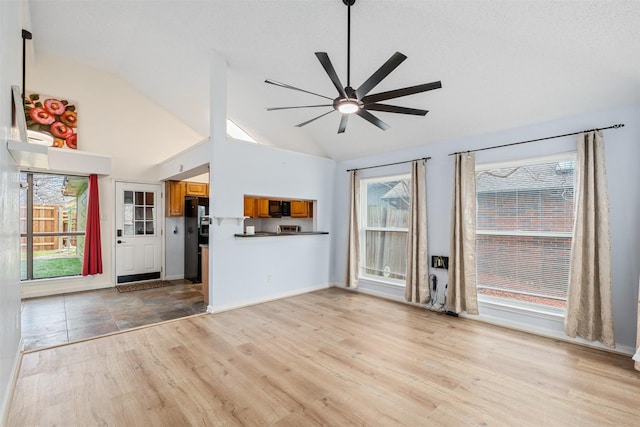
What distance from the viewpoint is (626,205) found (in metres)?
3.03

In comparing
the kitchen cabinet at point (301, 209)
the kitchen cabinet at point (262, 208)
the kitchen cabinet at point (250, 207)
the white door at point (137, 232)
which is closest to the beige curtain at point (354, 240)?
the kitchen cabinet at point (301, 209)

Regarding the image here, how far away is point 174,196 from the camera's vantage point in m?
6.44

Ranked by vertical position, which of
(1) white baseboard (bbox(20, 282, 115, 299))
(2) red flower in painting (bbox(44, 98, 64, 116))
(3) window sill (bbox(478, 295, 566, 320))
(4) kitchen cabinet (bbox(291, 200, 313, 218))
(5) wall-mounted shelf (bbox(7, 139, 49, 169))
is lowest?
(1) white baseboard (bbox(20, 282, 115, 299))

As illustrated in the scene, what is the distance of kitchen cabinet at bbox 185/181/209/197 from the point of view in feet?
21.7

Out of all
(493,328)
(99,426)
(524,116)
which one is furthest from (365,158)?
(99,426)

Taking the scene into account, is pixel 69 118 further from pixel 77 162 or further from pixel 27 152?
pixel 27 152

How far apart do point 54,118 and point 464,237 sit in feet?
23.3

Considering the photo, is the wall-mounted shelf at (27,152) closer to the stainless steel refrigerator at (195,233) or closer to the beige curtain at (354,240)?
the stainless steel refrigerator at (195,233)

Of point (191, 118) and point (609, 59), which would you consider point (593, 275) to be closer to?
point (609, 59)

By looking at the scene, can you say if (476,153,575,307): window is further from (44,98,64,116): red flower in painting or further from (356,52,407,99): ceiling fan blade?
(44,98,64,116): red flower in painting

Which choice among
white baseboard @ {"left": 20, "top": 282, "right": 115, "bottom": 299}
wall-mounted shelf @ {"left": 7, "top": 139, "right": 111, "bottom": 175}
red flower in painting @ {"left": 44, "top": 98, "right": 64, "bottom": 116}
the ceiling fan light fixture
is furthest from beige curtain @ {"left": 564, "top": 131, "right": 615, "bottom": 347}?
red flower in painting @ {"left": 44, "top": 98, "right": 64, "bottom": 116}

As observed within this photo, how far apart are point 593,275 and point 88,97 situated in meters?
8.21

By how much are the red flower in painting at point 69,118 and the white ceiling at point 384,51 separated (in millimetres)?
1020

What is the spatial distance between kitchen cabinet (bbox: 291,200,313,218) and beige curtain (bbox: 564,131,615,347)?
4.55 metres
